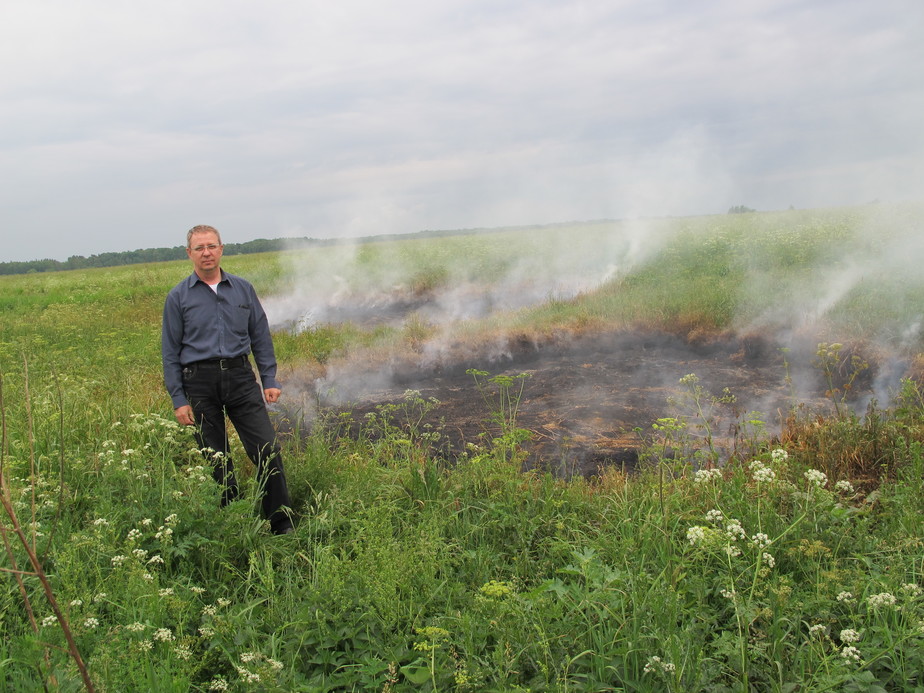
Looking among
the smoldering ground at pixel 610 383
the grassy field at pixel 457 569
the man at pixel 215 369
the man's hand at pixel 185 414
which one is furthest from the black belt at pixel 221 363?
the smoldering ground at pixel 610 383

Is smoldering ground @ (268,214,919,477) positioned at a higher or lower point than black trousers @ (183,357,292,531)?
lower

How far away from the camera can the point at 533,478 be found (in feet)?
15.8

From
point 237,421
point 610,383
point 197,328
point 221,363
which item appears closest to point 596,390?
point 610,383

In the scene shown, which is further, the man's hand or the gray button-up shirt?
the gray button-up shirt

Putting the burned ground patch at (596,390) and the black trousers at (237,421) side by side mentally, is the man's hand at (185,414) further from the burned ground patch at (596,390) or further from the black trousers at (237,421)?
the burned ground patch at (596,390)

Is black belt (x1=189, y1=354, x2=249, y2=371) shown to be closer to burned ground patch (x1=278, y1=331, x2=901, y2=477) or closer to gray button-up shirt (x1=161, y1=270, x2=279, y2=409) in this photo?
gray button-up shirt (x1=161, y1=270, x2=279, y2=409)

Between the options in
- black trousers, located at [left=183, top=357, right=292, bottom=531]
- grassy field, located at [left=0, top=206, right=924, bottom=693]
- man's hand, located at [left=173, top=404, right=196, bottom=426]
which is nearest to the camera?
grassy field, located at [left=0, top=206, right=924, bottom=693]

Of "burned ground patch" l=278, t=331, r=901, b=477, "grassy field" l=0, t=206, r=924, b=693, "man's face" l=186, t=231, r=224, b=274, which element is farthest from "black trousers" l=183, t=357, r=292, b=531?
"burned ground patch" l=278, t=331, r=901, b=477

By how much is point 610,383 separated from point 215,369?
16.8ft

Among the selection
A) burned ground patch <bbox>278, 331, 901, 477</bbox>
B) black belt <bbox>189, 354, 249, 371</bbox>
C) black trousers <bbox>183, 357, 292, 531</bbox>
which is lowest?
burned ground patch <bbox>278, 331, 901, 477</bbox>

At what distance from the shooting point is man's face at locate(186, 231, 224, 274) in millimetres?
4055

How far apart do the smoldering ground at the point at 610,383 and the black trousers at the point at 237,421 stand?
1183mm

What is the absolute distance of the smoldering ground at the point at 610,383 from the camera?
19.8ft

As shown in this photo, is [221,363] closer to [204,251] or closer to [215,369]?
[215,369]
